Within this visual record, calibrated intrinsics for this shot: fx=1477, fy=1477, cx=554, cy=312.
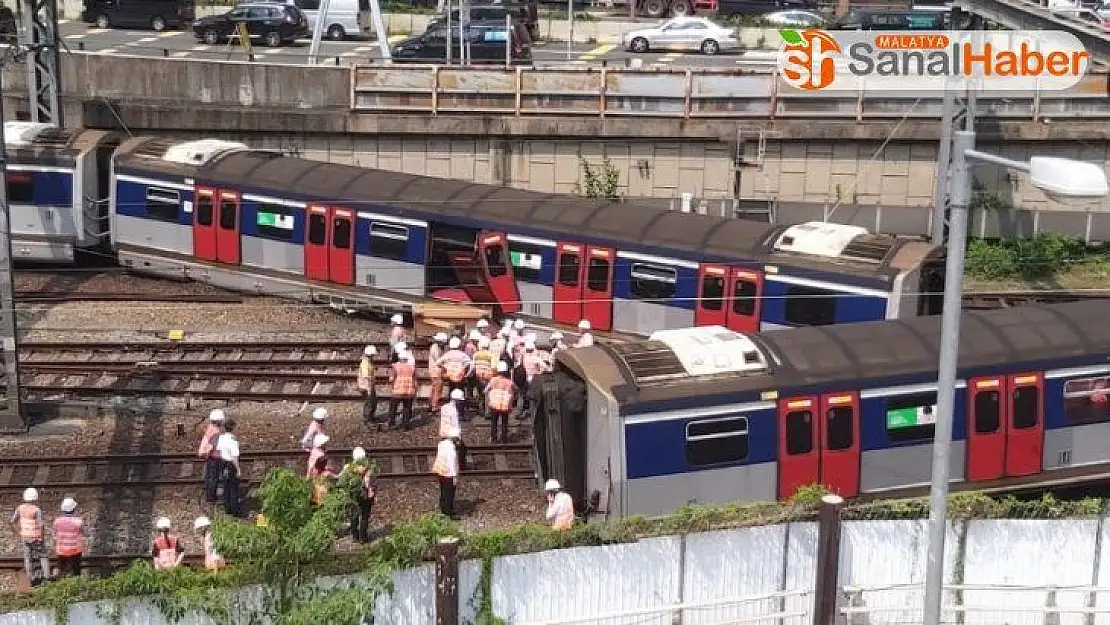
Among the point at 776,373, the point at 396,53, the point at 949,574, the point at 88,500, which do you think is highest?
the point at 396,53

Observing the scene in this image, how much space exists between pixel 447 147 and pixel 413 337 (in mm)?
7552

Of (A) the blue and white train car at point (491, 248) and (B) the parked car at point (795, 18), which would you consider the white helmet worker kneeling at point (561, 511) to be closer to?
(A) the blue and white train car at point (491, 248)

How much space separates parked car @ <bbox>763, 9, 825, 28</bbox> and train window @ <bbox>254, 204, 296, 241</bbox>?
24542 millimetres

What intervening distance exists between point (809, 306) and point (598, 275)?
11.9 ft

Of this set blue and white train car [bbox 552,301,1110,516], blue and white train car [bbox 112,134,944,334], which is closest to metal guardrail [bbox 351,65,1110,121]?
blue and white train car [bbox 112,134,944,334]

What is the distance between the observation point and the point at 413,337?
996 inches

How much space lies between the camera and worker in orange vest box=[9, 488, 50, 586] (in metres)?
15.2

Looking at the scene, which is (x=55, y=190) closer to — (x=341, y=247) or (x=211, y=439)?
(x=341, y=247)

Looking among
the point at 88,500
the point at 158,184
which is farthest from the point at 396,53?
the point at 88,500

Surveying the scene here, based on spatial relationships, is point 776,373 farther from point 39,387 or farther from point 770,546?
point 39,387

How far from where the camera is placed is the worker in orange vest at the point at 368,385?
2017 cm

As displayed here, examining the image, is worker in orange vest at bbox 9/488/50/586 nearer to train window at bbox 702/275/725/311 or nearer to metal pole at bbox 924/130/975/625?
metal pole at bbox 924/130/975/625

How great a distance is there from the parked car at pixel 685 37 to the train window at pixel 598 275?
70.4ft

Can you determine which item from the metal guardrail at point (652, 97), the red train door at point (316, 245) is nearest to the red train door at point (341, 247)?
the red train door at point (316, 245)
